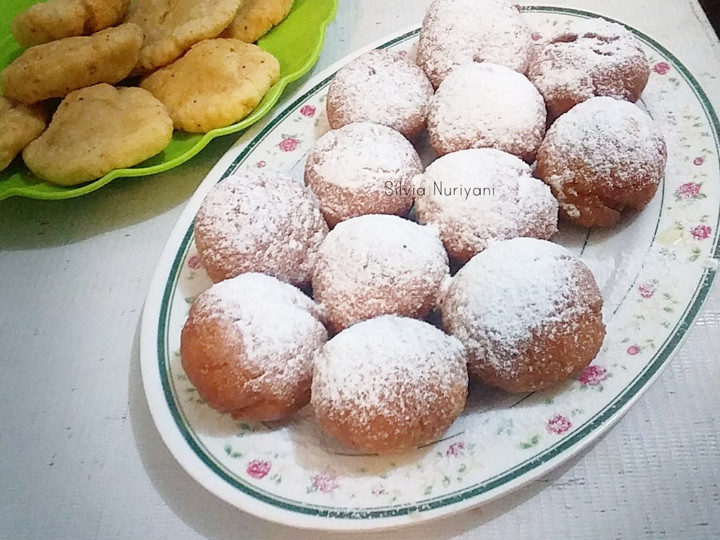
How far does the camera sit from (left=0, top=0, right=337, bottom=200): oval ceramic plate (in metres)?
1.33

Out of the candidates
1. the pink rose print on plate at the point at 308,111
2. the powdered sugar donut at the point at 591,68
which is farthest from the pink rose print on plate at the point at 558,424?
the pink rose print on plate at the point at 308,111

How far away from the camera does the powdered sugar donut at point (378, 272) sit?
3.29ft

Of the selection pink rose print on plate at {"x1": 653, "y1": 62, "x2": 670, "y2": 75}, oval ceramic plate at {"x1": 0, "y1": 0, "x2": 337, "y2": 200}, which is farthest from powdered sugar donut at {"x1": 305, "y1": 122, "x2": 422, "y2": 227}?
pink rose print on plate at {"x1": 653, "y1": 62, "x2": 670, "y2": 75}

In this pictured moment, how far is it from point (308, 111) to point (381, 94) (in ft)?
0.69

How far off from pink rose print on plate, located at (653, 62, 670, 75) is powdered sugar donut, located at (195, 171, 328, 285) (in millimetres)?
708

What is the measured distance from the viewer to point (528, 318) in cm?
91

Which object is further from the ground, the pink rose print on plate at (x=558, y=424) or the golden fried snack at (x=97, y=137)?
the golden fried snack at (x=97, y=137)

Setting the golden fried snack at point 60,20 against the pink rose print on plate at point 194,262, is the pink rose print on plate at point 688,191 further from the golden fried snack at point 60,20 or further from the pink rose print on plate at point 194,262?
the golden fried snack at point 60,20

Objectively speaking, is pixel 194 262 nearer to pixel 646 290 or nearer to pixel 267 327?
pixel 267 327

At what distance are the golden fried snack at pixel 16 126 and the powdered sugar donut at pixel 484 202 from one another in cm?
85

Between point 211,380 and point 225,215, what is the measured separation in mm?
284

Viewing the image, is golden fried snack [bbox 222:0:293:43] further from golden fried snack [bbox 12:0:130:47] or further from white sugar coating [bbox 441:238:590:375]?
white sugar coating [bbox 441:238:590:375]

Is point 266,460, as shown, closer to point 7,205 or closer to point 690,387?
point 690,387

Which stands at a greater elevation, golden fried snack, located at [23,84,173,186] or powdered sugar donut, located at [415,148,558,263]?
powdered sugar donut, located at [415,148,558,263]
